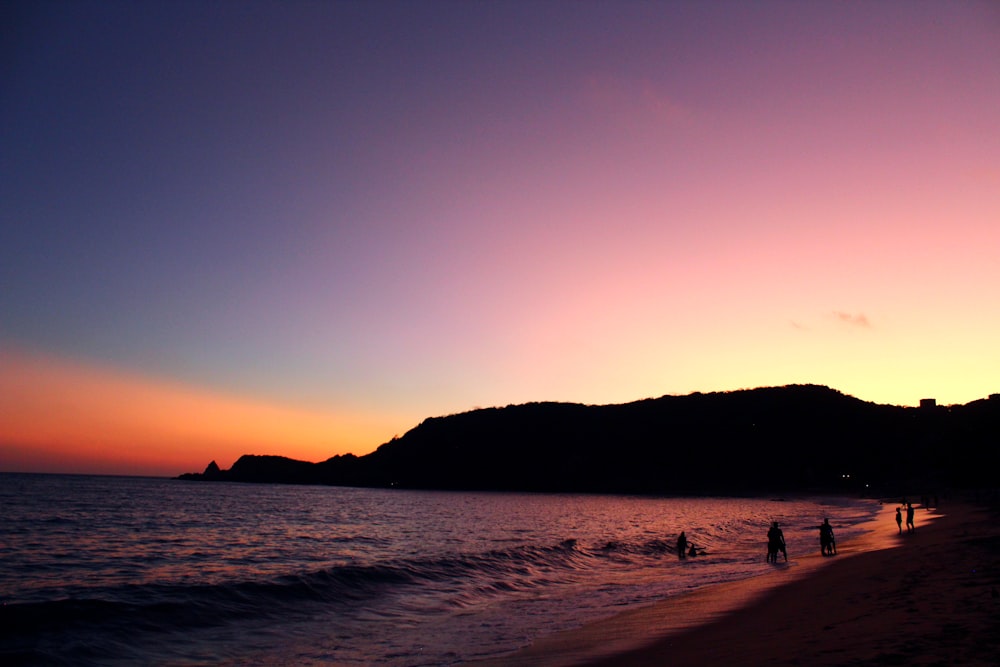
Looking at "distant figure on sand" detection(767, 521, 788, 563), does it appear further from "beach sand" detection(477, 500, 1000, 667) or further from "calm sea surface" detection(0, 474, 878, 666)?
"beach sand" detection(477, 500, 1000, 667)

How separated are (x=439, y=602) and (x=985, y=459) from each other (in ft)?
256

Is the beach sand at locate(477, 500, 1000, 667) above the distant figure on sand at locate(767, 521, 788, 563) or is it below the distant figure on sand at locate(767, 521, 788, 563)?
above

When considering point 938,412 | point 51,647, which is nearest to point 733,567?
point 51,647

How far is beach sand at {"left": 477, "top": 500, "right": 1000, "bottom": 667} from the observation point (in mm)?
9352

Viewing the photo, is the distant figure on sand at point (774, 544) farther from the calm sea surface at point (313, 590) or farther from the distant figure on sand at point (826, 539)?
the distant figure on sand at point (826, 539)

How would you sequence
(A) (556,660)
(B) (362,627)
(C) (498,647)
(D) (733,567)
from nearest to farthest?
(A) (556,660) < (C) (498,647) < (B) (362,627) < (D) (733,567)

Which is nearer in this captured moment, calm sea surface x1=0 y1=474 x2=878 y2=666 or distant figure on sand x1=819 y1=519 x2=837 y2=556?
calm sea surface x1=0 y1=474 x2=878 y2=666

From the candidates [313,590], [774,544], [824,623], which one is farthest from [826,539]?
[313,590]

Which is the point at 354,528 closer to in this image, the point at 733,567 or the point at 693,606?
the point at 733,567

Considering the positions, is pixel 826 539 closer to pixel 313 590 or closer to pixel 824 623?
pixel 824 623

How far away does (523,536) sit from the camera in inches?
1866

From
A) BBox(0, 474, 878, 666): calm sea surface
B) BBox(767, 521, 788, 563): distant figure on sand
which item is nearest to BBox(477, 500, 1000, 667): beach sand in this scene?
BBox(0, 474, 878, 666): calm sea surface

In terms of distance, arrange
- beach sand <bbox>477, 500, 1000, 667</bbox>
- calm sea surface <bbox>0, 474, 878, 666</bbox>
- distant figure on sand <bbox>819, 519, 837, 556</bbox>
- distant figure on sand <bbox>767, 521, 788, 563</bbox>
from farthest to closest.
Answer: distant figure on sand <bbox>819, 519, 837, 556</bbox> < distant figure on sand <bbox>767, 521, 788, 563</bbox> < calm sea surface <bbox>0, 474, 878, 666</bbox> < beach sand <bbox>477, 500, 1000, 667</bbox>

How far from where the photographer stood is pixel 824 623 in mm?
12508
